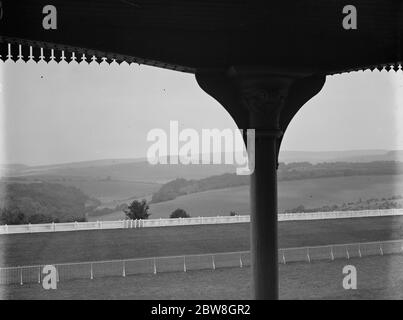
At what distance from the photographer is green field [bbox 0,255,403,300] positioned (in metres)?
24.8

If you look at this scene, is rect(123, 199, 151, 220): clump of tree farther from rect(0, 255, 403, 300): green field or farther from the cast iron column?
the cast iron column

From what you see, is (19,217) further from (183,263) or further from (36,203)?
(183,263)

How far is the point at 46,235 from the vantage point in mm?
32500

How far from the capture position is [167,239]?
111 feet

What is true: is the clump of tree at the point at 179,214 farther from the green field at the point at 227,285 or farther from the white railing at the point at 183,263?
the green field at the point at 227,285

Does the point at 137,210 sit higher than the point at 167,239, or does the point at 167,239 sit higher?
the point at 137,210

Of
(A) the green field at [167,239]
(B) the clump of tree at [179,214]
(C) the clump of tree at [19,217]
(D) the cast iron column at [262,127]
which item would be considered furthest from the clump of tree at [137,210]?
(D) the cast iron column at [262,127]

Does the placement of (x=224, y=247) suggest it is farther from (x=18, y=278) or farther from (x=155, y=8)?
(x=155, y=8)

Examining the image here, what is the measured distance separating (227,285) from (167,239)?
8.12 meters

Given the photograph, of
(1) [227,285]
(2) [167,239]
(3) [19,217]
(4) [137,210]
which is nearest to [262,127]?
(1) [227,285]

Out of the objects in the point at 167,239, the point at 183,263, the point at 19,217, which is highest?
the point at 19,217

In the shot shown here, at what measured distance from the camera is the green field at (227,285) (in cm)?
2481
